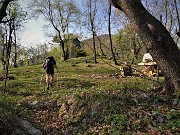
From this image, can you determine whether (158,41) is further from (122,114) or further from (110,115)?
(110,115)

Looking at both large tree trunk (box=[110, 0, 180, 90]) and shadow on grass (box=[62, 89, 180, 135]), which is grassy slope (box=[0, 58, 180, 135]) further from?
large tree trunk (box=[110, 0, 180, 90])

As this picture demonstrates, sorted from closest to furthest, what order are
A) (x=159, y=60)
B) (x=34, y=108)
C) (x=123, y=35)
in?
(x=159, y=60) < (x=34, y=108) < (x=123, y=35)

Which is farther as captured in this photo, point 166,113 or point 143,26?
point 143,26

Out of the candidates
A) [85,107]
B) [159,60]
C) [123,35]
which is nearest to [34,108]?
[85,107]

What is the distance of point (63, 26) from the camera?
194 ft

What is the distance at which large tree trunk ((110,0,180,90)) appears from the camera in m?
8.41

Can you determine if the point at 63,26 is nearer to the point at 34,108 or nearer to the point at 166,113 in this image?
the point at 34,108

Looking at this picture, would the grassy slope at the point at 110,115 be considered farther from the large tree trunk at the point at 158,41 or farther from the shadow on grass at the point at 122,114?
the large tree trunk at the point at 158,41

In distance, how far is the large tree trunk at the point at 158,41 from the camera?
8.41 meters

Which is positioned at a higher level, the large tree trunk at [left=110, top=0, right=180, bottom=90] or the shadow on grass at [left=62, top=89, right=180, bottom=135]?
the large tree trunk at [left=110, top=0, right=180, bottom=90]

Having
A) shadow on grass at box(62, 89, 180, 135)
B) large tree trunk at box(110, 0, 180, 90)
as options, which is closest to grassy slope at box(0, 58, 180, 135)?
shadow on grass at box(62, 89, 180, 135)

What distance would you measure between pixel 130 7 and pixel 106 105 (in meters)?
3.11

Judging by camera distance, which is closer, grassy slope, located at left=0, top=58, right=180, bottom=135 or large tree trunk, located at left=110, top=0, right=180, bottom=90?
grassy slope, located at left=0, top=58, right=180, bottom=135

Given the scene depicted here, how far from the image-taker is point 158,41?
8.56m
